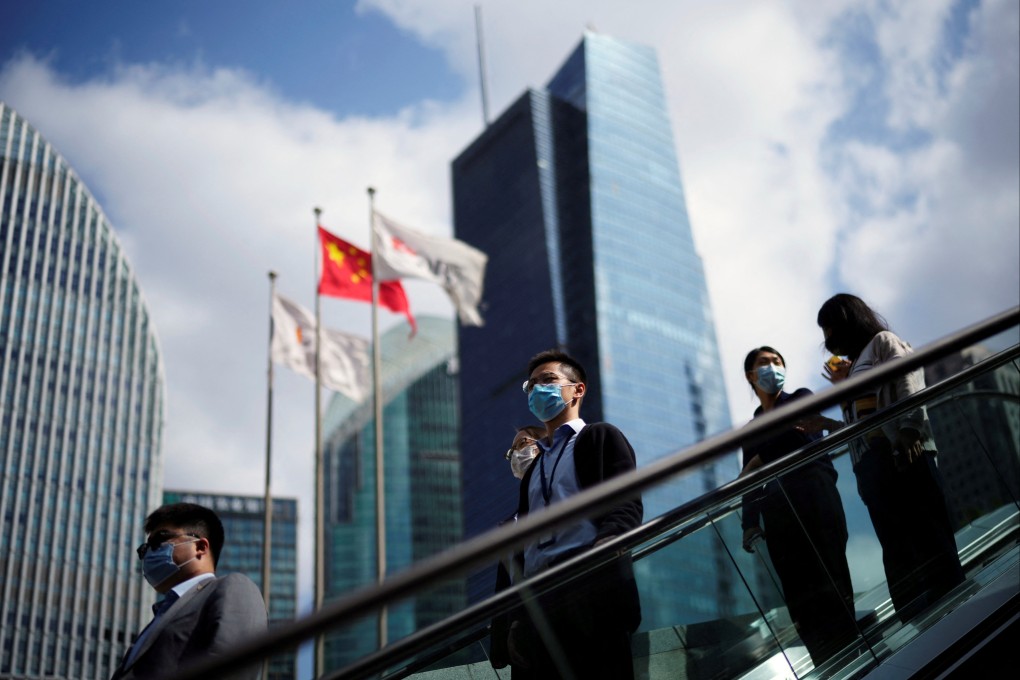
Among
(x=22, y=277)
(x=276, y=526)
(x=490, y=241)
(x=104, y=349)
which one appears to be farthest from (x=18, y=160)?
(x=276, y=526)

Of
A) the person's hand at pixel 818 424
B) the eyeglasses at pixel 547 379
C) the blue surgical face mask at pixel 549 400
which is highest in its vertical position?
the eyeglasses at pixel 547 379

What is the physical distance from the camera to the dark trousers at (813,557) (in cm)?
416

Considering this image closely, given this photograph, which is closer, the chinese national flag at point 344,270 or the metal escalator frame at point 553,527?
the metal escalator frame at point 553,527

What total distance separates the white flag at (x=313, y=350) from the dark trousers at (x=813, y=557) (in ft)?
54.6

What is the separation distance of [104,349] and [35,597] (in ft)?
64.5

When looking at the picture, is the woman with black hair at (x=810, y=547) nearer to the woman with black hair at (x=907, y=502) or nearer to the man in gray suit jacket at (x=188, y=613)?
the woman with black hair at (x=907, y=502)

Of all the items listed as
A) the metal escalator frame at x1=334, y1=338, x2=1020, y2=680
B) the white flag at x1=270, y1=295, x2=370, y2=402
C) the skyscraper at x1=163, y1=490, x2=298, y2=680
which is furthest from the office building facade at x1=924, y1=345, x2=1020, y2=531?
the skyscraper at x1=163, y1=490, x2=298, y2=680

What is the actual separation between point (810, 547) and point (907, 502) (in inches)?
20.4

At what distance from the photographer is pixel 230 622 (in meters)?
3.83

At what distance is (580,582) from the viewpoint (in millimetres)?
3770

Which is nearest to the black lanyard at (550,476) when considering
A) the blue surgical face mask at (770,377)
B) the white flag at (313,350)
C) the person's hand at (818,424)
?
the person's hand at (818,424)

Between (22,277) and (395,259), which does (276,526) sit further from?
(395,259)

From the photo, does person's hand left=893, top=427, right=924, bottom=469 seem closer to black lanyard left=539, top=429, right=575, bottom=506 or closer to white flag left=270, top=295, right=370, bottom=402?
black lanyard left=539, top=429, right=575, bottom=506

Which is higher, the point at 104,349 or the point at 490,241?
the point at 490,241
